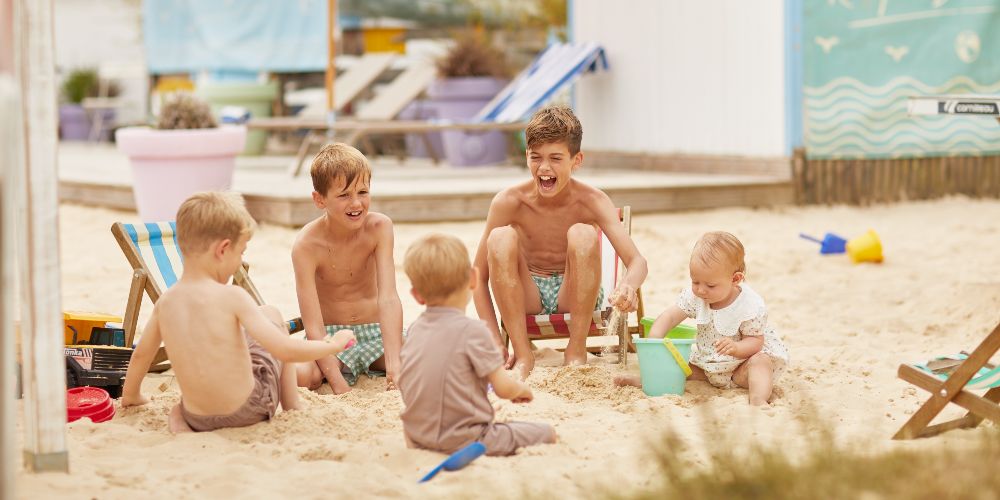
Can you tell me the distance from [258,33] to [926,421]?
37.0 ft

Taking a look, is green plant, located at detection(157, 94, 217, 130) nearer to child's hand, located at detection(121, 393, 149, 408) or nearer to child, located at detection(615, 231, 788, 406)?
child's hand, located at detection(121, 393, 149, 408)

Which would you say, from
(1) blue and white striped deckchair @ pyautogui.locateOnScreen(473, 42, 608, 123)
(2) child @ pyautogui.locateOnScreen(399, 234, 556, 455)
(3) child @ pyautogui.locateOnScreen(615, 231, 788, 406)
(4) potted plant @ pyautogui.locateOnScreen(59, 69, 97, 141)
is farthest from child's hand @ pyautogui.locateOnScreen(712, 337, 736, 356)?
(4) potted plant @ pyautogui.locateOnScreen(59, 69, 97, 141)

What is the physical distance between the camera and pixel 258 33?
1330 centimetres

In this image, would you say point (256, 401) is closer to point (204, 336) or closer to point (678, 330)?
point (204, 336)

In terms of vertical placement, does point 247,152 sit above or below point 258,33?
below

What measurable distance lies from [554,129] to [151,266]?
1.65 metres

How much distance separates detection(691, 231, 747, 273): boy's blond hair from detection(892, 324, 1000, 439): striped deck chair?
86 centimetres

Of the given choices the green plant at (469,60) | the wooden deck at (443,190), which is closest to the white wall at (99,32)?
the wooden deck at (443,190)

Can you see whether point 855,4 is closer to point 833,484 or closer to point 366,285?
point 366,285

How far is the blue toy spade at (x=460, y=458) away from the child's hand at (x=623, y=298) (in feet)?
3.47

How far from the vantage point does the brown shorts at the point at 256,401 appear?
11.5 ft

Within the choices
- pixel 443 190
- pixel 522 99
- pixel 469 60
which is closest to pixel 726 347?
pixel 443 190

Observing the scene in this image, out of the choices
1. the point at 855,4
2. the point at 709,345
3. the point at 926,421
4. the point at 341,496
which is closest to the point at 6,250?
the point at 341,496

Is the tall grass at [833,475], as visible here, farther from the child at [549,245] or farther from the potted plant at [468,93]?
the potted plant at [468,93]
